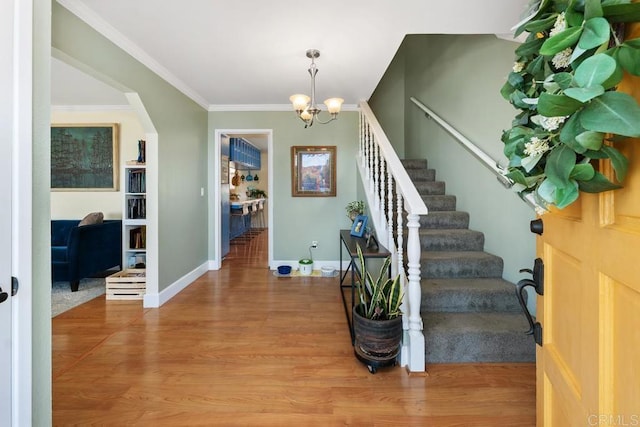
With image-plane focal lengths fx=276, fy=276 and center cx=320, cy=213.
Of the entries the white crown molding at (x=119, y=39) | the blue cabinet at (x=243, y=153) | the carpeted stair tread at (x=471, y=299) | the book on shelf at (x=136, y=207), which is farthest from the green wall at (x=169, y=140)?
the carpeted stair tread at (x=471, y=299)

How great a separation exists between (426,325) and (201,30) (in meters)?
2.69

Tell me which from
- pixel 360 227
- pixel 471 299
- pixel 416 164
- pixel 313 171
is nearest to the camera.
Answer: pixel 471 299

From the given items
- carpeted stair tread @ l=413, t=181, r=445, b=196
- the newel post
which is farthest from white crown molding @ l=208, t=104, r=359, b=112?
the newel post

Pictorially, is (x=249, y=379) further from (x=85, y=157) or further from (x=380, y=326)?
(x=85, y=157)

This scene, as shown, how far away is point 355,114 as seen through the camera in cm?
395

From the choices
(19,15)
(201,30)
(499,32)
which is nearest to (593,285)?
(19,15)

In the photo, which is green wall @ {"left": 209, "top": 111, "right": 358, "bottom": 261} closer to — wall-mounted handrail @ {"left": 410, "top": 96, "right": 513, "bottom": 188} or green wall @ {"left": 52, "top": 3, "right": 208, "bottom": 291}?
green wall @ {"left": 52, "top": 3, "right": 208, "bottom": 291}

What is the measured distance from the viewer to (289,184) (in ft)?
13.4

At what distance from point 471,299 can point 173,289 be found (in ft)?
9.57

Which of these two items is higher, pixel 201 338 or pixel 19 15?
pixel 19 15

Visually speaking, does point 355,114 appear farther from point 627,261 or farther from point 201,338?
point 627,261

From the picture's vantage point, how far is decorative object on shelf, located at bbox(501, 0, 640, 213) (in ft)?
1.42

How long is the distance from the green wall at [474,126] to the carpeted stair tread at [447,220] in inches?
3.2

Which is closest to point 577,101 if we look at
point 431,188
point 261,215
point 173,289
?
point 431,188
